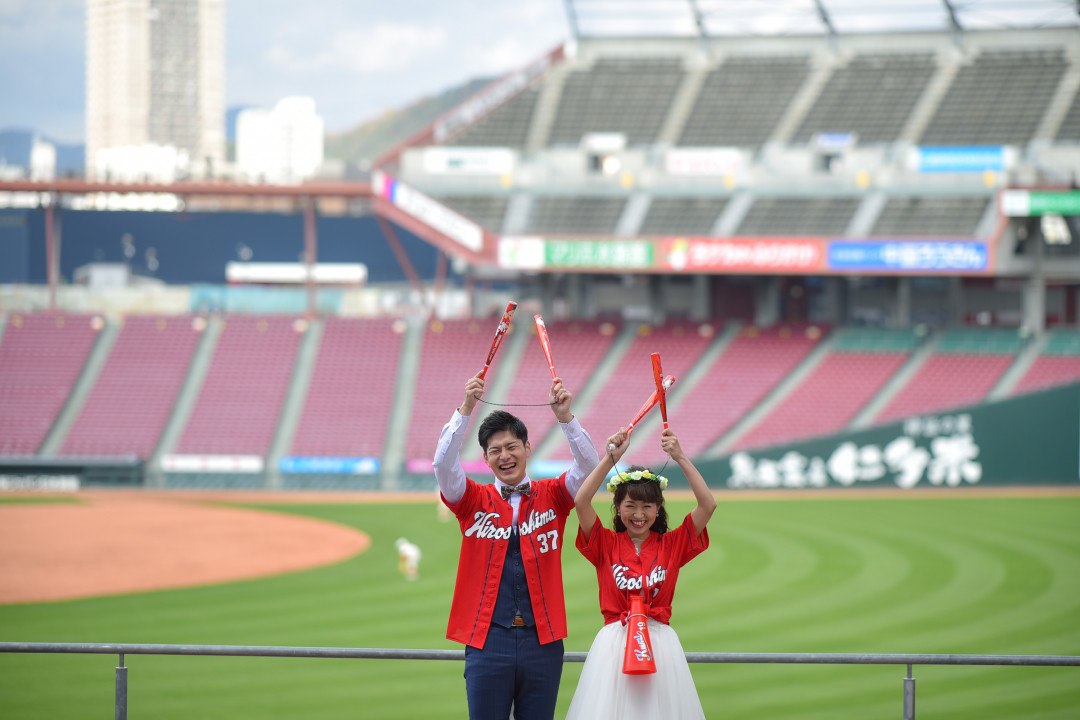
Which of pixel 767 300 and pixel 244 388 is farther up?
Result: pixel 767 300

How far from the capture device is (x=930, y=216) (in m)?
39.0

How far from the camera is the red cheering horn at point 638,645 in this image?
521 centimetres

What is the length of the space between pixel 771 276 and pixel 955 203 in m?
7.23

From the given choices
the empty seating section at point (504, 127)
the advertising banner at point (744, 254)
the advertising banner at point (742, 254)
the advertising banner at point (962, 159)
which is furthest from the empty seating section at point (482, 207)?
the advertising banner at point (962, 159)

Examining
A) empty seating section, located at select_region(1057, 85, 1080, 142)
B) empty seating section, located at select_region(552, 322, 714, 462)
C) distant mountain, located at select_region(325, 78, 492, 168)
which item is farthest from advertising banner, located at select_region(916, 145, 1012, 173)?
distant mountain, located at select_region(325, 78, 492, 168)

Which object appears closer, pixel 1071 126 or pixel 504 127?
pixel 1071 126

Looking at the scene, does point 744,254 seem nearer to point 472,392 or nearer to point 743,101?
point 743,101

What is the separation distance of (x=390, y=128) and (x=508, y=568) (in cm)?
12537

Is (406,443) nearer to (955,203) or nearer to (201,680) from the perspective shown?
(955,203)

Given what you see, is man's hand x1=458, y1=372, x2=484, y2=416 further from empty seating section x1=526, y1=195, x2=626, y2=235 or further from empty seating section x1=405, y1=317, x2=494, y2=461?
empty seating section x1=526, y1=195, x2=626, y2=235

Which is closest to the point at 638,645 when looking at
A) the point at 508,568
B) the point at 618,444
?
the point at 508,568

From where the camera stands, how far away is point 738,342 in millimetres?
40562

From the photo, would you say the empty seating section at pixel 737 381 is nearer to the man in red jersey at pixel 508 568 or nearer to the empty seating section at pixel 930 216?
the empty seating section at pixel 930 216

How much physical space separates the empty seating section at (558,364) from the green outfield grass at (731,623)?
11.0 meters
